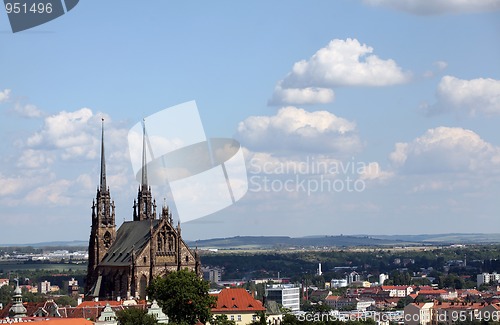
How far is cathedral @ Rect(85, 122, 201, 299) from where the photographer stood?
11794 centimetres

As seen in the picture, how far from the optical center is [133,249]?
120 meters

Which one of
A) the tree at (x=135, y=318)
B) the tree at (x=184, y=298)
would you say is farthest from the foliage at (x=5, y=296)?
the tree at (x=135, y=318)

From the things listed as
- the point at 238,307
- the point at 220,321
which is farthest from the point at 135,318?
the point at 238,307

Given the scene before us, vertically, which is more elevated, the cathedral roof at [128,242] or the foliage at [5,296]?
the cathedral roof at [128,242]

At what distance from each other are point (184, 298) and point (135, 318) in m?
11.7

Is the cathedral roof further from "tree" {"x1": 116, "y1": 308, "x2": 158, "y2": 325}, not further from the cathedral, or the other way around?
"tree" {"x1": 116, "y1": 308, "x2": 158, "y2": 325}

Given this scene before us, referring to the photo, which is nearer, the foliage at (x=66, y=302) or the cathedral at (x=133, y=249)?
the cathedral at (x=133, y=249)

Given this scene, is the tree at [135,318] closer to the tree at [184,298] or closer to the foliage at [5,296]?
the tree at [184,298]

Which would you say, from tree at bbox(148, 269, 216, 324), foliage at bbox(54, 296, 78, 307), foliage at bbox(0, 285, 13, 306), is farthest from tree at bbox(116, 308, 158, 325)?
foliage at bbox(0, 285, 13, 306)

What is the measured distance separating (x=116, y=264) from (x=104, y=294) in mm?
3175

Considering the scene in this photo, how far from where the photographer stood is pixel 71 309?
349ft

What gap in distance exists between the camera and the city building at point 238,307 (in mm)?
124688

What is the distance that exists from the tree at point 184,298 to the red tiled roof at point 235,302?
1839cm

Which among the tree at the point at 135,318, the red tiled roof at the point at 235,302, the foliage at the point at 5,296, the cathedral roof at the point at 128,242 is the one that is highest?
the cathedral roof at the point at 128,242
